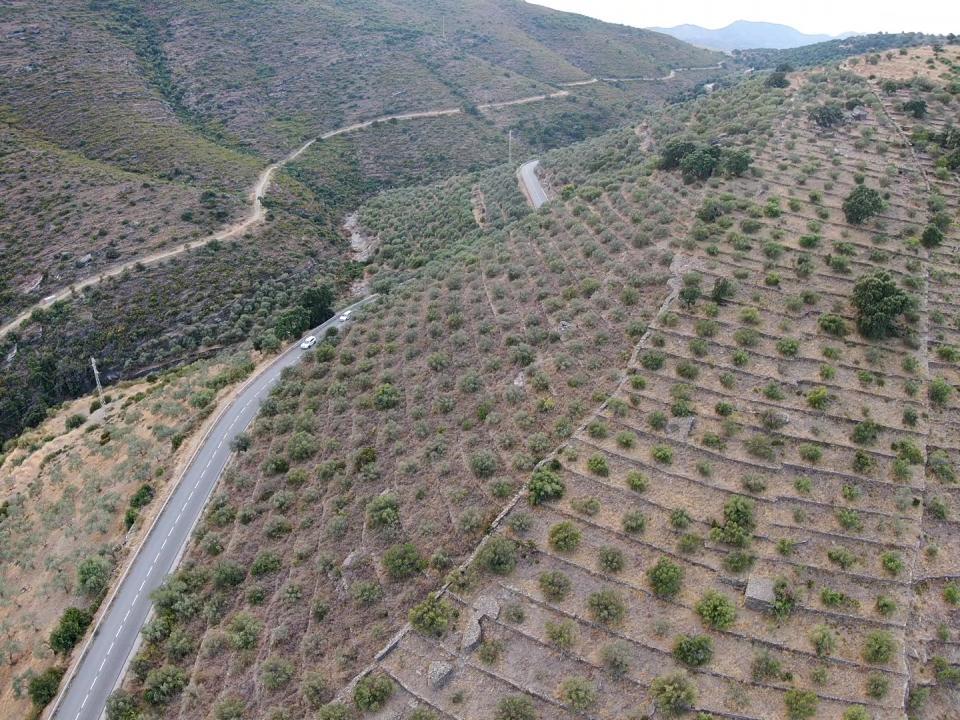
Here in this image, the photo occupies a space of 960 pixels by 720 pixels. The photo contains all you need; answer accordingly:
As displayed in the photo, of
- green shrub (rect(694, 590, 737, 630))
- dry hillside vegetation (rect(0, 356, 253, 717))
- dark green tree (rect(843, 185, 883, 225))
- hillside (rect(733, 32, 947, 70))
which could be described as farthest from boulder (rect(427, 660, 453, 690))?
hillside (rect(733, 32, 947, 70))

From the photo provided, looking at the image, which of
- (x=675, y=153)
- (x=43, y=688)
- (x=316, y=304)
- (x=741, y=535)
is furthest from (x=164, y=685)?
(x=675, y=153)

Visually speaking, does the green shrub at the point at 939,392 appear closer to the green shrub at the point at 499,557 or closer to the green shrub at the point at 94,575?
the green shrub at the point at 499,557

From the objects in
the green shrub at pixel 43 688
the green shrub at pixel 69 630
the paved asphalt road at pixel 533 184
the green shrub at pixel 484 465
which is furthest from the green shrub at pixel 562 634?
the paved asphalt road at pixel 533 184

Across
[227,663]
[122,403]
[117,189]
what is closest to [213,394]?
[122,403]

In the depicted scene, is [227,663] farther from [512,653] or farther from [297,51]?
[297,51]

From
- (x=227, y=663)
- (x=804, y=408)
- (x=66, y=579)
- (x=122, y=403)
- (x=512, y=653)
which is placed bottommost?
(x=122, y=403)

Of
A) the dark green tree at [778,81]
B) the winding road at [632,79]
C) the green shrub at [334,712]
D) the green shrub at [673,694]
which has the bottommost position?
the green shrub at [334,712]
